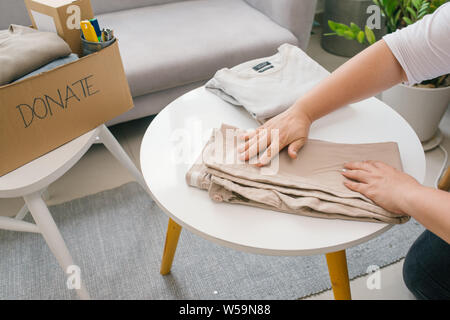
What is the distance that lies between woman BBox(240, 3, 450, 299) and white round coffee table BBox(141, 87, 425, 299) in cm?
6

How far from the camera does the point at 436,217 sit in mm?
575

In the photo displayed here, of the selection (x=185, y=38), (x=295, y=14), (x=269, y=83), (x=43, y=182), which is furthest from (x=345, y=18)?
(x=43, y=182)

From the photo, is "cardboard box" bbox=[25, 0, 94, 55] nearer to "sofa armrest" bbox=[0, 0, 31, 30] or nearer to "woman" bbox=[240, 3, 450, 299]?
"woman" bbox=[240, 3, 450, 299]

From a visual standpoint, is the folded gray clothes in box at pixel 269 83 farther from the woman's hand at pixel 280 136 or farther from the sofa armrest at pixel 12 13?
the sofa armrest at pixel 12 13

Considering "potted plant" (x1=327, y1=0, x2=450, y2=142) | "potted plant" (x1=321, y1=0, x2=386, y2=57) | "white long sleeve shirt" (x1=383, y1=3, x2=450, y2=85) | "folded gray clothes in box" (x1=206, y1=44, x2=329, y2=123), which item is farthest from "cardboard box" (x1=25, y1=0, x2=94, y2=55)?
"potted plant" (x1=321, y1=0, x2=386, y2=57)

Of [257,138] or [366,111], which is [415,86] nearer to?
[366,111]

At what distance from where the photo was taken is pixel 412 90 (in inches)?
51.6

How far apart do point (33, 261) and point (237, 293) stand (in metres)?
0.67

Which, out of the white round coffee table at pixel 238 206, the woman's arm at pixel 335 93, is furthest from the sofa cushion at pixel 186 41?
the woman's arm at pixel 335 93

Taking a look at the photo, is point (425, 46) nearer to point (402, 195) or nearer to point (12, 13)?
point (402, 195)

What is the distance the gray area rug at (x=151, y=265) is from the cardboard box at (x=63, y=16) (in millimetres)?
623

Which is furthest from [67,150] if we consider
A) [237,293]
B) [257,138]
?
[237,293]

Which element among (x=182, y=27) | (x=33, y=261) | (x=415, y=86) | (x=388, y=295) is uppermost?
(x=182, y=27)

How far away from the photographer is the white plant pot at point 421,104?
4.27ft
